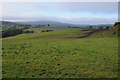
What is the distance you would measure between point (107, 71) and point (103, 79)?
5.30 feet

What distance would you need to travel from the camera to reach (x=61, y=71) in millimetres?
9516

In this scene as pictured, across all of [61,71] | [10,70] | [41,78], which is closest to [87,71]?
[61,71]

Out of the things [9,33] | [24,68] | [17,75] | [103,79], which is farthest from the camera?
[9,33]

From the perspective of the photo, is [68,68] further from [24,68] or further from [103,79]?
[24,68]

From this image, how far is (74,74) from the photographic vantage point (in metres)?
8.95

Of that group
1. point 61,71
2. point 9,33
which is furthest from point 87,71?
point 9,33

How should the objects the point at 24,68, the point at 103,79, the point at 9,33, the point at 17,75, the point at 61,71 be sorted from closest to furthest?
the point at 103,79, the point at 17,75, the point at 61,71, the point at 24,68, the point at 9,33

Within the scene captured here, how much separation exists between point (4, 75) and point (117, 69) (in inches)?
350

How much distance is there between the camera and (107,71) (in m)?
9.52

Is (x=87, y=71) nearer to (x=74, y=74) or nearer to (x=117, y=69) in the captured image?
(x=74, y=74)

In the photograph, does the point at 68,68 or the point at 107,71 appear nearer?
the point at 107,71

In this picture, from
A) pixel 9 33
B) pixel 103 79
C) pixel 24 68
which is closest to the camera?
pixel 103 79

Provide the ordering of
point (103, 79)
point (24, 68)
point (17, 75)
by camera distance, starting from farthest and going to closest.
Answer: point (24, 68) < point (17, 75) < point (103, 79)

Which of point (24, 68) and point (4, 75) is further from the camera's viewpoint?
point (24, 68)
